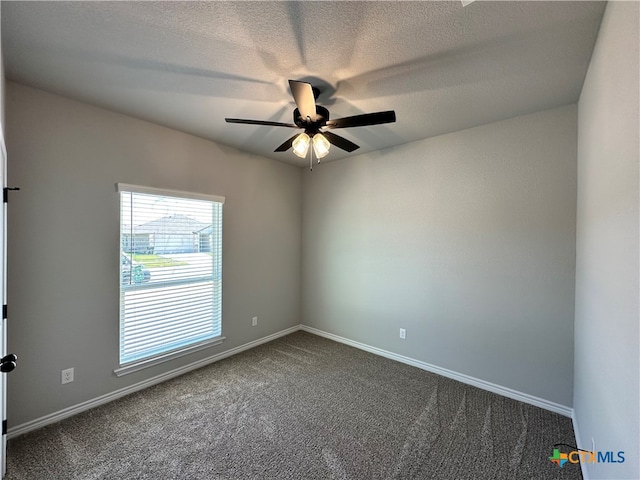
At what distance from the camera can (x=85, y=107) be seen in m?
2.30

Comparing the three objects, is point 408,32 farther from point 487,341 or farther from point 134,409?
point 134,409

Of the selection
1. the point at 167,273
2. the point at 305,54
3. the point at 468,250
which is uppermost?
the point at 305,54

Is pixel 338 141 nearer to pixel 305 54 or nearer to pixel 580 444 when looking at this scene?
pixel 305 54

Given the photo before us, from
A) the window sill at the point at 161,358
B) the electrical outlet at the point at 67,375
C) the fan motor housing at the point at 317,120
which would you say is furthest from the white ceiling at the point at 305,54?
the window sill at the point at 161,358

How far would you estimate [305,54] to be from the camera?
170 centimetres

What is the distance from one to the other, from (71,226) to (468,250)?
3.61 meters

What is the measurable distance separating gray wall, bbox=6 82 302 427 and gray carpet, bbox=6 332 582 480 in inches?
13.7

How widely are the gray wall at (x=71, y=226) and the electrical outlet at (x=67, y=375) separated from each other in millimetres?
33

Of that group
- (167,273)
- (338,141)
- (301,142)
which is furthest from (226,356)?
(338,141)

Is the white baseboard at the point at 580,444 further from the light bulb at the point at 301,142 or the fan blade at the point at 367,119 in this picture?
the light bulb at the point at 301,142

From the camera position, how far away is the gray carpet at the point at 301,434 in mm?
1760

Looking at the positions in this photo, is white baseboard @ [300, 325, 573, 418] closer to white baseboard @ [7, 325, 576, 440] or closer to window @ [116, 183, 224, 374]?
white baseboard @ [7, 325, 576, 440]

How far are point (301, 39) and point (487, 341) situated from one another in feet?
9.83

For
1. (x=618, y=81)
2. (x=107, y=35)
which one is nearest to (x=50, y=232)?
(x=107, y=35)
